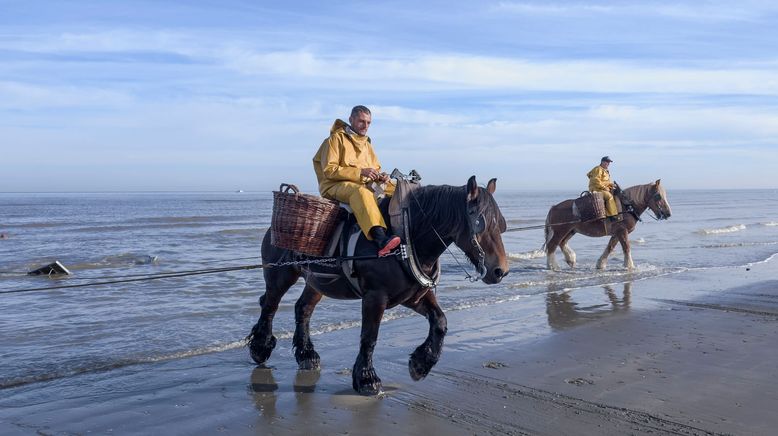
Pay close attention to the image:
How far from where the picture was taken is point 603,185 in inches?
634

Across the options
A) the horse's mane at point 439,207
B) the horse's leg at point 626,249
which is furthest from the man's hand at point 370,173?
the horse's leg at point 626,249

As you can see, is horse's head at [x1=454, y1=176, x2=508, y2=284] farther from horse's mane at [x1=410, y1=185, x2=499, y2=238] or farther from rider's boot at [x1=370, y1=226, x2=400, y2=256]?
rider's boot at [x1=370, y1=226, x2=400, y2=256]

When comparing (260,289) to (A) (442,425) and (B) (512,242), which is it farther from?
(B) (512,242)

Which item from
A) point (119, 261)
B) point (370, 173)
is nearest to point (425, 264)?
point (370, 173)

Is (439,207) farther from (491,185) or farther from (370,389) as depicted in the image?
(370,389)

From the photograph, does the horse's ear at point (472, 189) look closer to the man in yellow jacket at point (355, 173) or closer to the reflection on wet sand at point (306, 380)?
the man in yellow jacket at point (355, 173)

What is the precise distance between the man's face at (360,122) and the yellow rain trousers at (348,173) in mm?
49

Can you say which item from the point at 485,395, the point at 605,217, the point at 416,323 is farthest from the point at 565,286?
the point at 485,395

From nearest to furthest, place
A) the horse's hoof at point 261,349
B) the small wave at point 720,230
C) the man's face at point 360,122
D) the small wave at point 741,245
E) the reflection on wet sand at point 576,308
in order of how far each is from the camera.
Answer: the man's face at point 360,122 → the horse's hoof at point 261,349 → the reflection on wet sand at point 576,308 → the small wave at point 741,245 → the small wave at point 720,230

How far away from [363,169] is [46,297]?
27.6ft

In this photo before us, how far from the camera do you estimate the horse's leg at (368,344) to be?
5758 millimetres

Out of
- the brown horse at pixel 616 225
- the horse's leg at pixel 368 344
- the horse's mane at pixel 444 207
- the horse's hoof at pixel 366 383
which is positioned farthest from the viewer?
the brown horse at pixel 616 225

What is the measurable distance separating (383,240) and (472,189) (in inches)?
32.2

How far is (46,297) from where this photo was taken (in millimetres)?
11953
